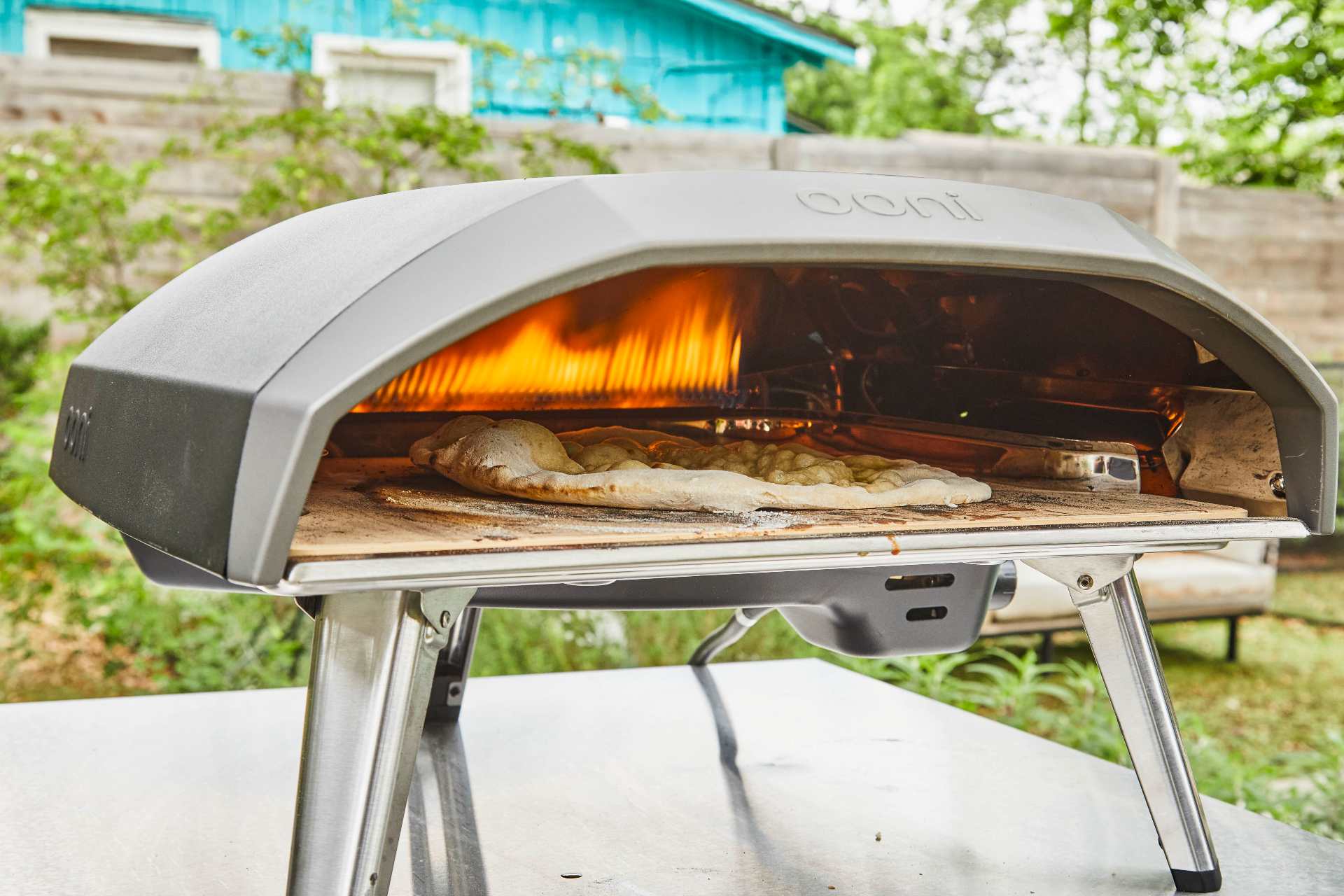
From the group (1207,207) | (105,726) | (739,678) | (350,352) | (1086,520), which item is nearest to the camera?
(350,352)

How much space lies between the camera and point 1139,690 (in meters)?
1.40

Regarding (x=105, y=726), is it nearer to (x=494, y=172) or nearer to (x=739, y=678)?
(x=739, y=678)

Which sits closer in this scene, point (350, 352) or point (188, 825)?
point (350, 352)

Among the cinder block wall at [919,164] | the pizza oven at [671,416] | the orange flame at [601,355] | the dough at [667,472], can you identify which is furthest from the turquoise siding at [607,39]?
the dough at [667,472]

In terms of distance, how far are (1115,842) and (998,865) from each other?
20 centimetres

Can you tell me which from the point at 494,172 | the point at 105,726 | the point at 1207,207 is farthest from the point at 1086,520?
the point at 1207,207

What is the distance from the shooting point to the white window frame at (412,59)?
197 inches

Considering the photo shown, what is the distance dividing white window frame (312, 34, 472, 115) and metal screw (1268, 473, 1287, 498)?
13.6 ft

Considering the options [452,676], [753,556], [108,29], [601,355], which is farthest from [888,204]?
[108,29]

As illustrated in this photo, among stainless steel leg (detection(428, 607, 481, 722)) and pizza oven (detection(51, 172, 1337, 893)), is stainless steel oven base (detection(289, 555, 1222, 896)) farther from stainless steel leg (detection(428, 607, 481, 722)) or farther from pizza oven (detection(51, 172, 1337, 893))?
stainless steel leg (detection(428, 607, 481, 722))

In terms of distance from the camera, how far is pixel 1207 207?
16.9 feet

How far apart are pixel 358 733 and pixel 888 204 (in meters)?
0.65

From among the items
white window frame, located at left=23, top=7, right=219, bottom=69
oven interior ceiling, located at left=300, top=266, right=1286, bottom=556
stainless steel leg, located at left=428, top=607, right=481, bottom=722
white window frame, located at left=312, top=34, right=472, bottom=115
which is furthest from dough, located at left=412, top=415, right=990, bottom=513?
white window frame, located at left=23, top=7, right=219, bottom=69

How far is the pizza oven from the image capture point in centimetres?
95
